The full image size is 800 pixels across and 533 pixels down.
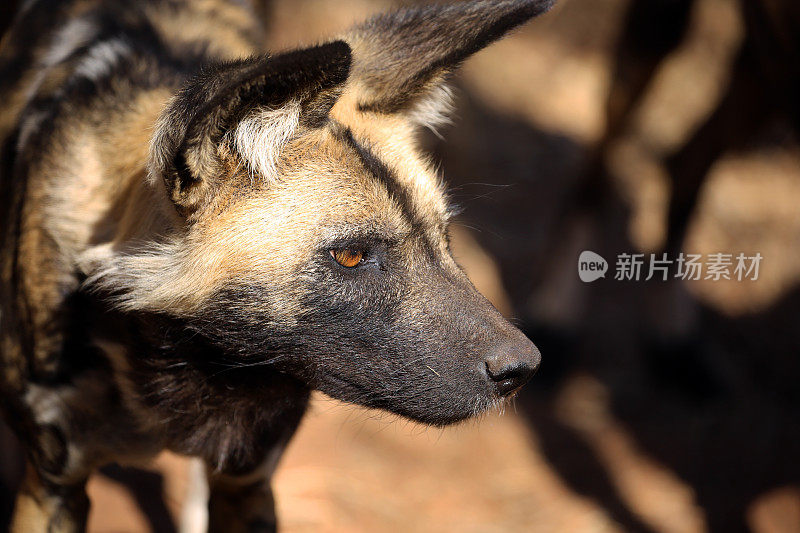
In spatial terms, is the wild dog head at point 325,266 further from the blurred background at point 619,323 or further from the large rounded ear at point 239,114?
the blurred background at point 619,323

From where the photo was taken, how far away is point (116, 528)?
3223mm

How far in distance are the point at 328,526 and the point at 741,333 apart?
2480 millimetres

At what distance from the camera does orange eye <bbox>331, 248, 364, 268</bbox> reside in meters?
1.92

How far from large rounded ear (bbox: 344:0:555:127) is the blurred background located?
1.80 ft

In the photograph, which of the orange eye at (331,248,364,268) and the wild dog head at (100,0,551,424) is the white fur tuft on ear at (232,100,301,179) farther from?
the orange eye at (331,248,364,268)

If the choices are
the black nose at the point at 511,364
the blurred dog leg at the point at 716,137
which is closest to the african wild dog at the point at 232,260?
the black nose at the point at 511,364

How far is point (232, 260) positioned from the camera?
1.89 meters

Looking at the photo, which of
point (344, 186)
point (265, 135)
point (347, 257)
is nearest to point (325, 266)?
point (347, 257)

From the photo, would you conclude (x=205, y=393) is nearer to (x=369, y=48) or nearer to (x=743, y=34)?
(x=369, y=48)

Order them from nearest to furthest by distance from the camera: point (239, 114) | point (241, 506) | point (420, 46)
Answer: point (239, 114), point (420, 46), point (241, 506)

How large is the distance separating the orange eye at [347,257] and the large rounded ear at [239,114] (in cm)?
23

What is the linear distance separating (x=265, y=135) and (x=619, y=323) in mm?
3217

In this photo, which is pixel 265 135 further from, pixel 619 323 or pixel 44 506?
pixel 619 323

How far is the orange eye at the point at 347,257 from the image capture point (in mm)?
1915
